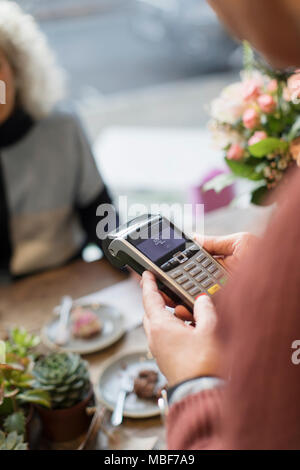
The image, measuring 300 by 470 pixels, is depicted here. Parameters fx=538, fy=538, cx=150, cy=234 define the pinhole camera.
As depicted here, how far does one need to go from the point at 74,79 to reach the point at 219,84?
1385mm

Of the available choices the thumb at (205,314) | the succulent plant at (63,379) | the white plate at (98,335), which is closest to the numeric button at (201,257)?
the thumb at (205,314)

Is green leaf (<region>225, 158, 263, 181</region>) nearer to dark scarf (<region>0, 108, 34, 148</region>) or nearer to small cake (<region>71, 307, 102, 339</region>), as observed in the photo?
small cake (<region>71, 307, 102, 339</region>)

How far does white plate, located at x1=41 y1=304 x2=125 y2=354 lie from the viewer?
3.52 feet

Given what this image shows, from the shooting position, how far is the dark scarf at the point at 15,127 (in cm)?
153

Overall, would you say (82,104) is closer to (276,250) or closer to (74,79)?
(74,79)

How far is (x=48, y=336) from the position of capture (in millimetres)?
1122

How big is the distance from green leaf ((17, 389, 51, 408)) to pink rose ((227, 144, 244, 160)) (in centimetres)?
62

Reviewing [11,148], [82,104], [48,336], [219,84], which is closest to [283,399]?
[48,336]

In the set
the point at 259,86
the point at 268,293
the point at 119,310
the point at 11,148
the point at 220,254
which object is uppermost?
the point at 268,293

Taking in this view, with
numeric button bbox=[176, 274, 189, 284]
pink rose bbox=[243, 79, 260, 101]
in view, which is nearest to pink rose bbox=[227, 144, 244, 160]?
pink rose bbox=[243, 79, 260, 101]

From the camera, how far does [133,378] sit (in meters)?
0.97

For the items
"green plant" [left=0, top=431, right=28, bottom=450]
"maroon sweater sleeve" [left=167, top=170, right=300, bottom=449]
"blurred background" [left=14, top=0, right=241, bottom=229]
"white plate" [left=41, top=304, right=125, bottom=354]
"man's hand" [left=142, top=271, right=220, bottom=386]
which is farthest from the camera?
"blurred background" [left=14, top=0, right=241, bottom=229]

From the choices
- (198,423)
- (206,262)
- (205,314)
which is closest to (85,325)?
(206,262)
